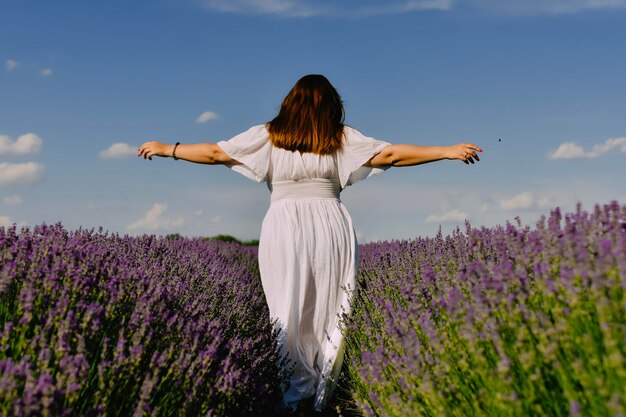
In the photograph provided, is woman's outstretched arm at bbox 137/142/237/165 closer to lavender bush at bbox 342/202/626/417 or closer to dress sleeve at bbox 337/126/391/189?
dress sleeve at bbox 337/126/391/189

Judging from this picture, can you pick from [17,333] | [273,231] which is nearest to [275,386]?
[273,231]

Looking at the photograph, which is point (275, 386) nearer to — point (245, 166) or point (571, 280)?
point (245, 166)

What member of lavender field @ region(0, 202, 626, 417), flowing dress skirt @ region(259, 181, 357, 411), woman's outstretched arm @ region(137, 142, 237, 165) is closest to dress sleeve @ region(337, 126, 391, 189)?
flowing dress skirt @ region(259, 181, 357, 411)

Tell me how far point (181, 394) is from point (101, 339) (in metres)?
0.50

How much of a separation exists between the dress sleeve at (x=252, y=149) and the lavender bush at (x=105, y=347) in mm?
1059

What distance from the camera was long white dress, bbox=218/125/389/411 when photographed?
4.71m

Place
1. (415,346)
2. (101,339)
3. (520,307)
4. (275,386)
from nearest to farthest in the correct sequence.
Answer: (520,307), (415,346), (101,339), (275,386)

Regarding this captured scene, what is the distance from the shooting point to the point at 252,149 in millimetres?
4773

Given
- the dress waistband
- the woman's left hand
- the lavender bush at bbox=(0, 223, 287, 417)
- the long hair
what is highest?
the long hair

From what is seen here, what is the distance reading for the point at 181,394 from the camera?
9.23 feet

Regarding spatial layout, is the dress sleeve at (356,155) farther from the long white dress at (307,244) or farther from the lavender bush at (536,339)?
the lavender bush at (536,339)

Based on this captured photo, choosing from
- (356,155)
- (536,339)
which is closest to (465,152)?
(356,155)

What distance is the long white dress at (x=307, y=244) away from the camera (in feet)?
15.4

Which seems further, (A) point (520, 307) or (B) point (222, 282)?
(B) point (222, 282)
